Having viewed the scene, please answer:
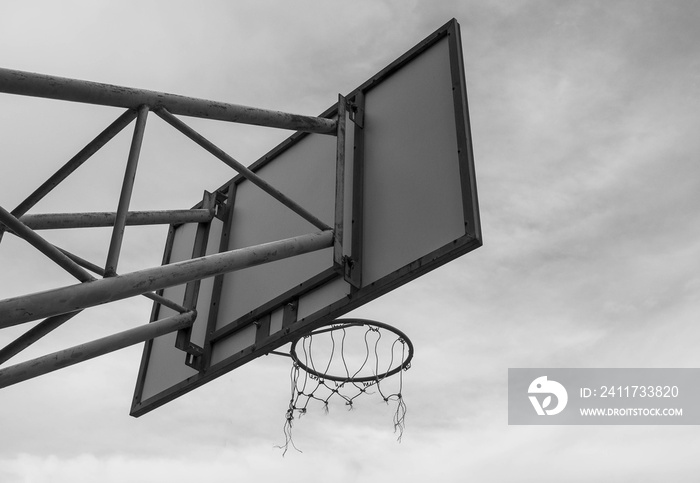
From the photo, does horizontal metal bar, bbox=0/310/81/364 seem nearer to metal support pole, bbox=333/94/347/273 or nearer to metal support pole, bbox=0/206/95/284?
metal support pole, bbox=0/206/95/284

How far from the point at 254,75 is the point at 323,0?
1598 mm

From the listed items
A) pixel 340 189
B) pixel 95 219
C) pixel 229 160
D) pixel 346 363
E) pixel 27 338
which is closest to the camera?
pixel 27 338

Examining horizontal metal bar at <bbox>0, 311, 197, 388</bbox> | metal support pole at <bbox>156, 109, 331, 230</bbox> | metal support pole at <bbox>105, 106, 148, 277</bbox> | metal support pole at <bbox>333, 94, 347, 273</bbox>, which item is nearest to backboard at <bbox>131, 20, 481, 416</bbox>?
metal support pole at <bbox>333, 94, 347, 273</bbox>

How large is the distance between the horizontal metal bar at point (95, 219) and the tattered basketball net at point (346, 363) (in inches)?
67.0

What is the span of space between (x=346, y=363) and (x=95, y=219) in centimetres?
283

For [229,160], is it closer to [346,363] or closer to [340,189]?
[340,189]

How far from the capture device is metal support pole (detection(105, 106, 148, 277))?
4.08 m

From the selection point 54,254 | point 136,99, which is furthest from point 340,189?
point 54,254

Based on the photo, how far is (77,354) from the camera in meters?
5.27

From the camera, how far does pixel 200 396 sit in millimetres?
17812

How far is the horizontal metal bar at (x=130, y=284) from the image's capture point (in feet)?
12.4

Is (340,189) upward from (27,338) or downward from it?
upward

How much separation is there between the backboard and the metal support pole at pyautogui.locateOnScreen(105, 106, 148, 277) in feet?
4.81

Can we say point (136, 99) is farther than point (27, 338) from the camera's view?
No
